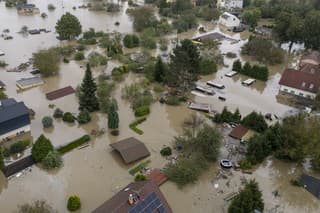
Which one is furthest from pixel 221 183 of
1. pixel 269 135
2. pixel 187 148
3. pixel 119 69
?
pixel 119 69

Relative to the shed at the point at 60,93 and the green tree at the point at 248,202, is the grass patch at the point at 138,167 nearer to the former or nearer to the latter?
the green tree at the point at 248,202

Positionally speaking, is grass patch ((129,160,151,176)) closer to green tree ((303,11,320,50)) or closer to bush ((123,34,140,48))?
bush ((123,34,140,48))

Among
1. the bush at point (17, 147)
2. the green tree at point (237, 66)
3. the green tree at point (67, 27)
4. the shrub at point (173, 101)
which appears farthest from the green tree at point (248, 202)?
the green tree at point (67, 27)

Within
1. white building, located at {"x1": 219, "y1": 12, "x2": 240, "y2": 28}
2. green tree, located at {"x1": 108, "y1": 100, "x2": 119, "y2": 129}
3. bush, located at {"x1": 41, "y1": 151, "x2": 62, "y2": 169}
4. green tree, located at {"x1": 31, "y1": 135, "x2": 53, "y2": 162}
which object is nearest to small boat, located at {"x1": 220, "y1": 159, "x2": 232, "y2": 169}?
green tree, located at {"x1": 108, "y1": 100, "x2": 119, "y2": 129}

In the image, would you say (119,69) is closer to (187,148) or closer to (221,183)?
(187,148)

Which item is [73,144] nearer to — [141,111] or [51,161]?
[51,161]

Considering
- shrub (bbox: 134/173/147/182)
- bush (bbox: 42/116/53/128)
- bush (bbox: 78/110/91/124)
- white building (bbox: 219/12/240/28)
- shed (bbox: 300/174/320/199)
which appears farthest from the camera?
white building (bbox: 219/12/240/28)
